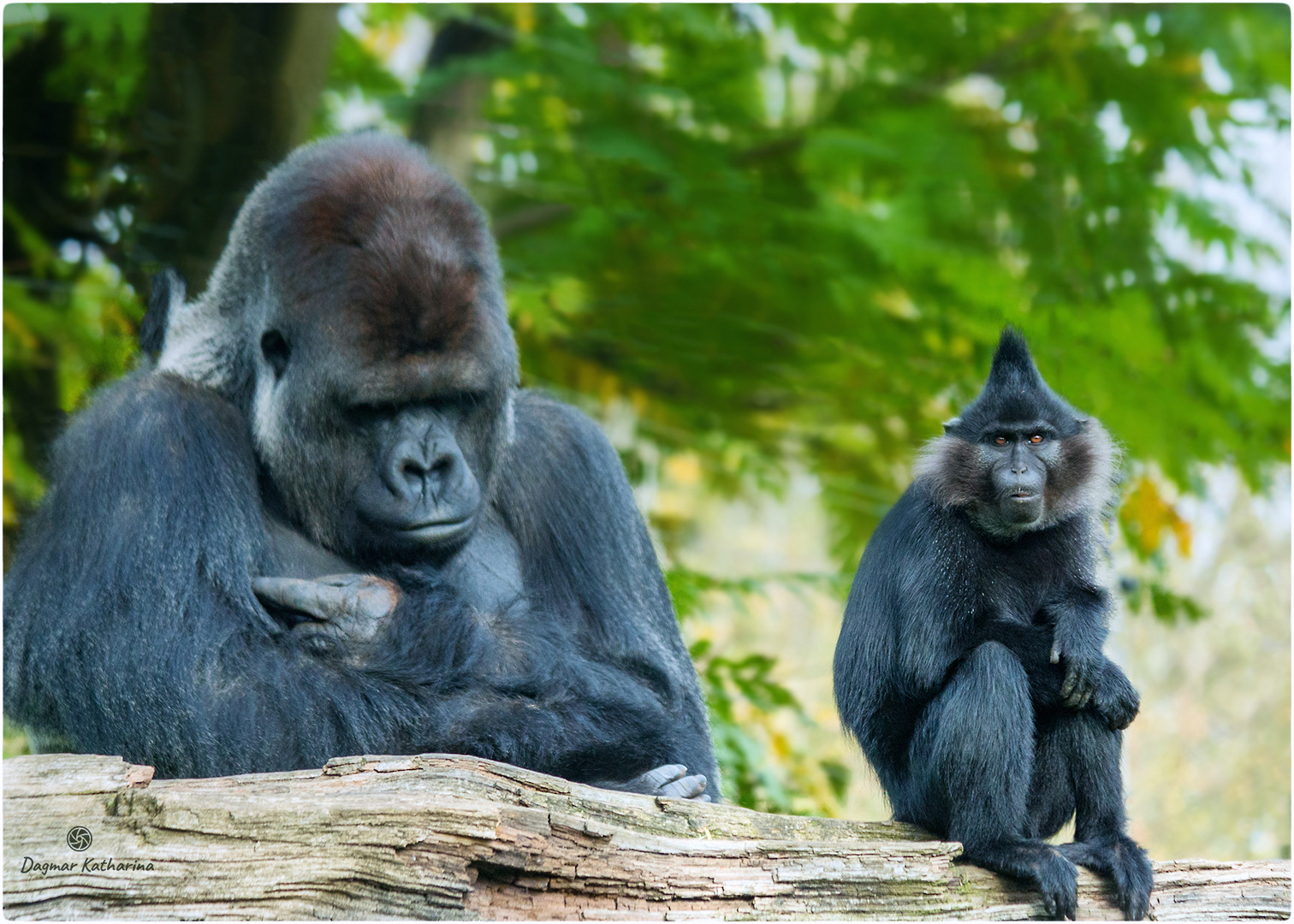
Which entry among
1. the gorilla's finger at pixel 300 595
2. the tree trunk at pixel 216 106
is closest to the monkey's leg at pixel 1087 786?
the gorilla's finger at pixel 300 595

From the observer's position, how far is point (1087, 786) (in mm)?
3871

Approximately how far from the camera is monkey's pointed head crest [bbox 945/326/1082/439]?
4336 millimetres

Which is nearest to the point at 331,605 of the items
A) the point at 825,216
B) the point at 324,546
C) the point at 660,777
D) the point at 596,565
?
the point at 324,546

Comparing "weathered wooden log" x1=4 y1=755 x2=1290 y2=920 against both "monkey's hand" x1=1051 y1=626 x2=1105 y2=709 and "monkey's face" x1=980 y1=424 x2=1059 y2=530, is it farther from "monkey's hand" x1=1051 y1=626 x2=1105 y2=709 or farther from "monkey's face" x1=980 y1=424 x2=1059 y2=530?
"monkey's face" x1=980 y1=424 x2=1059 y2=530

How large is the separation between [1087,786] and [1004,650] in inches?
19.3

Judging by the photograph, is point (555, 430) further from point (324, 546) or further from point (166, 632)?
point (166, 632)

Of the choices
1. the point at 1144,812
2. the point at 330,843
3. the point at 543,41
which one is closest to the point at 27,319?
the point at 543,41

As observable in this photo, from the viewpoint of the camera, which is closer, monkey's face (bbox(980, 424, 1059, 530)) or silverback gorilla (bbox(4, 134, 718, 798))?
silverback gorilla (bbox(4, 134, 718, 798))

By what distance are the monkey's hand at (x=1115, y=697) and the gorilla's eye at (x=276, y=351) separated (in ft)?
9.08

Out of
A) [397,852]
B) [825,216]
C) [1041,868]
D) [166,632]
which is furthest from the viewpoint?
[825,216]

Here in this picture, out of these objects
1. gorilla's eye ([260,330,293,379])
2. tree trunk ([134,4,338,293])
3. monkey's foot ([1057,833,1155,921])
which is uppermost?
tree trunk ([134,4,338,293])

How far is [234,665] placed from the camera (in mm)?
3838

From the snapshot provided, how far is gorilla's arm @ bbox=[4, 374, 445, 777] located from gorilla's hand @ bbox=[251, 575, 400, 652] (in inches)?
3.0

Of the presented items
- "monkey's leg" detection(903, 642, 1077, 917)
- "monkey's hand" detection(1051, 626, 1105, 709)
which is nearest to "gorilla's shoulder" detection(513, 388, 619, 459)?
"monkey's leg" detection(903, 642, 1077, 917)
